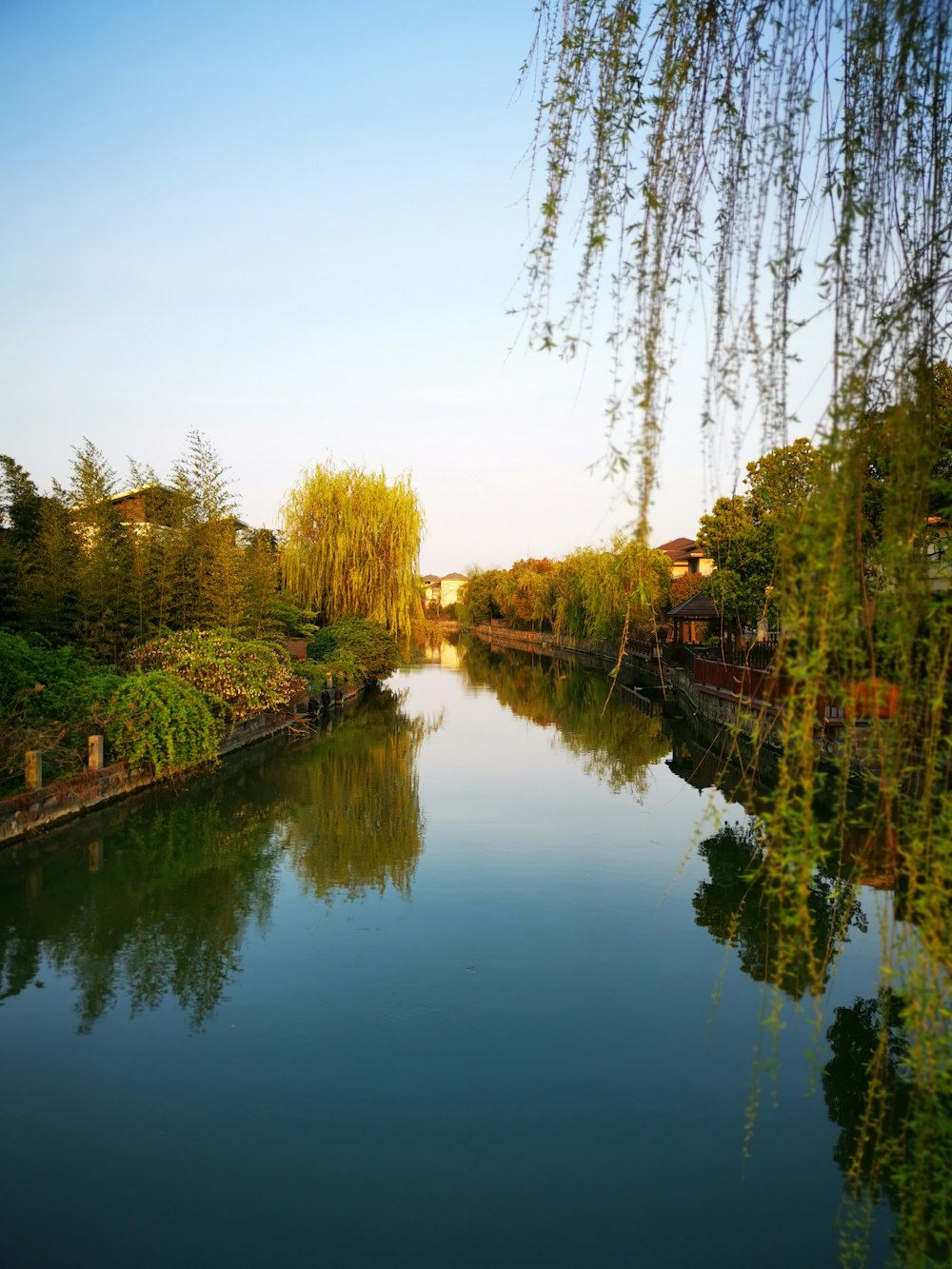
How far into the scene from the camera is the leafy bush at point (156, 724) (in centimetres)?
1123

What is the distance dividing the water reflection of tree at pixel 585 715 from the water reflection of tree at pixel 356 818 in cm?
321

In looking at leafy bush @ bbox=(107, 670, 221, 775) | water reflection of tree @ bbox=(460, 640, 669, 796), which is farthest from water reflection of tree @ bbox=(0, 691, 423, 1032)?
water reflection of tree @ bbox=(460, 640, 669, 796)

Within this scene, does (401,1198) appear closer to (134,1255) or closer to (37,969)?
(134,1255)

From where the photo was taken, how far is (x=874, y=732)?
207 cm

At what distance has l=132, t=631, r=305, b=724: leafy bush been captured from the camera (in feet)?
44.6

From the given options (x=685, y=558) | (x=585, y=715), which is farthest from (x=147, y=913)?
(x=685, y=558)

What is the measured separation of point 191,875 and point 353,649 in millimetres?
15720

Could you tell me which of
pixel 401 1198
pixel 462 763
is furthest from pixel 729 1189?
pixel 462 763

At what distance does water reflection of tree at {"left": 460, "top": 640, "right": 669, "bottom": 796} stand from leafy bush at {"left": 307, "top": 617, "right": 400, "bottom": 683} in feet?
11.8

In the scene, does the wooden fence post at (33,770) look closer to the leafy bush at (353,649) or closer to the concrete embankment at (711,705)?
the concrete embankment at (711,705)

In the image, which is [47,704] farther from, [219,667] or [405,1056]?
[405,1056]

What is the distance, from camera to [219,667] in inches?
543

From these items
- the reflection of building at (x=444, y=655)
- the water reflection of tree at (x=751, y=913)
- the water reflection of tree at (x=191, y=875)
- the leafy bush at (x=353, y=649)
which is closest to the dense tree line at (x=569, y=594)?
the water reflection of tree at (x=751, y=913)

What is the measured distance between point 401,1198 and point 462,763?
35.3 ft
